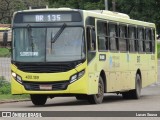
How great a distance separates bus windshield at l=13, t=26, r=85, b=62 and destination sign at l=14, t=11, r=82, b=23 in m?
0.30

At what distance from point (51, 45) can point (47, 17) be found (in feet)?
3.28

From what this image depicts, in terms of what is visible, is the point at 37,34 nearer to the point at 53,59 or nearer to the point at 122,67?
the point at 53,59

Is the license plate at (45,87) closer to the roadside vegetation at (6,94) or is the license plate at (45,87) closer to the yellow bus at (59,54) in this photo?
the yellow bus at (59,54)

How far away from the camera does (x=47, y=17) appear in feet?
72.4

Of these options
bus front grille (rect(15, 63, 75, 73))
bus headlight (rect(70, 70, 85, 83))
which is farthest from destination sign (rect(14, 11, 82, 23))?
bus headlight (rect(70, 70, 85, 83))

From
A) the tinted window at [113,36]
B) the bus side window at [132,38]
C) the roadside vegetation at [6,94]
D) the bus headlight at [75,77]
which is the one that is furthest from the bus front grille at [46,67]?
the bus side window at [132,38]

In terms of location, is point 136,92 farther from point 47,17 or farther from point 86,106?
point 47,17

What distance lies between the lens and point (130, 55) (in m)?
26.8

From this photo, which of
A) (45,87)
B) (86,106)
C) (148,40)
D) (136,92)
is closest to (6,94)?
(136,92)

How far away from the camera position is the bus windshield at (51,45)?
21.6m

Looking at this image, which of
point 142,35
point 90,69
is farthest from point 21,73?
point 142,35

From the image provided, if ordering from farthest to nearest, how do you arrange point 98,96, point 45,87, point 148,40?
point 148,40, point 98,96, point 45,87

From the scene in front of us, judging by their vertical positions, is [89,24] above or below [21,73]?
above

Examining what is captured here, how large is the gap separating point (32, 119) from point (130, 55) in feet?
35.3
